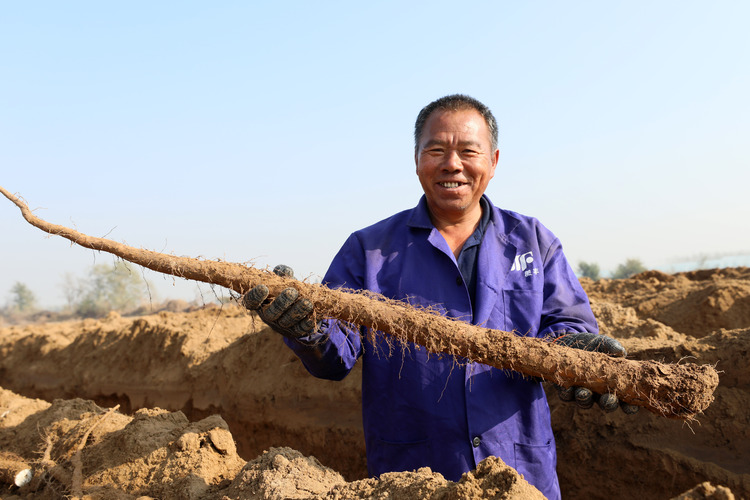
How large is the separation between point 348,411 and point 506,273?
122 inches

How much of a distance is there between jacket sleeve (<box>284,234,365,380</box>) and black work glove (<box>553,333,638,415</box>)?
0.99m

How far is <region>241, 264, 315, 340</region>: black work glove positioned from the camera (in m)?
2.15

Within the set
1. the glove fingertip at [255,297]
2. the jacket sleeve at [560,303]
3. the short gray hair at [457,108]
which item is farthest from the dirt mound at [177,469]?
the short gray hair at [457,108]

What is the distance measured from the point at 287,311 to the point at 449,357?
2.64 ft

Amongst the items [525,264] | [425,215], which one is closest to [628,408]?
[525,264]

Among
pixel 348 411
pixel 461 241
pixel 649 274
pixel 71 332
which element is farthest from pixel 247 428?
pixel 649 274

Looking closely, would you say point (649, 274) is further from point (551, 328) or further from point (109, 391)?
point (109, 391)

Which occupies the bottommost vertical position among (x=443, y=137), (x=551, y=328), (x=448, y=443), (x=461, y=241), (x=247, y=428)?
(x=247, y=428)

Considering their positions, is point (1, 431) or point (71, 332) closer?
point (1, 431)

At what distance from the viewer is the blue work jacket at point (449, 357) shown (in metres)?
2.25

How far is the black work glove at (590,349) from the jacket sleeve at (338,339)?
3.23 ft

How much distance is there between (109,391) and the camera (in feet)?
23.3

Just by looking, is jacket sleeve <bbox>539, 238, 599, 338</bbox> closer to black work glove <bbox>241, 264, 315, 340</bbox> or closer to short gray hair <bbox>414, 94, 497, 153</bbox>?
short gray hair <bbox>414, 94, 497, 153</bbox>

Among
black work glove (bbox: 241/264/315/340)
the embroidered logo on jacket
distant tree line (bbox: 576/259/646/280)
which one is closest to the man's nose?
the embroidered logo on jacket
